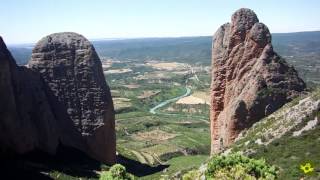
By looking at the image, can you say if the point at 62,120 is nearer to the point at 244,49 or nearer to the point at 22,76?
the point at 22,76

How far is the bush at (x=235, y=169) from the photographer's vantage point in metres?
25.0

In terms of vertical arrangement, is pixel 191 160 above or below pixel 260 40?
below

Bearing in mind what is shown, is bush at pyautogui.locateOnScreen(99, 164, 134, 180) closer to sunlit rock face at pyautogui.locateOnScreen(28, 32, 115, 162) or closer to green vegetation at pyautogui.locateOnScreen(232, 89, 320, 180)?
green vegetation at pyautogui.locateOnScreen(232, 89, 320, 180)

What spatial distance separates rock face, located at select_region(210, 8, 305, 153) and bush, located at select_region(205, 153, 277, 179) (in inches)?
1498

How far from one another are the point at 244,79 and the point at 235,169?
4345 cm

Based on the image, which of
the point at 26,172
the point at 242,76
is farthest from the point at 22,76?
the point at 242,76

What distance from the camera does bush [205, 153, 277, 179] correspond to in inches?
982

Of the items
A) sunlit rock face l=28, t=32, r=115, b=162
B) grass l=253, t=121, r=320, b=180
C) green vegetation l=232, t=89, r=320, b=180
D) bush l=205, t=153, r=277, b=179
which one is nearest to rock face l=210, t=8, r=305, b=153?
green vegetation l=232, t=89, r=320, b=180

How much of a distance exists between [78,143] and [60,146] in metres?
3.11

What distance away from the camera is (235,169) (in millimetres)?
25125

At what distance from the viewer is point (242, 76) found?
6888cm

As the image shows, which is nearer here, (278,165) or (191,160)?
(278,165)

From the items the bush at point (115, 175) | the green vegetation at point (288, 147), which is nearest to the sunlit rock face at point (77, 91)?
the green vegetation at point (288, 147)

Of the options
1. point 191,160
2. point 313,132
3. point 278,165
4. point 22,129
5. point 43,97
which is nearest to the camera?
point 278,165
